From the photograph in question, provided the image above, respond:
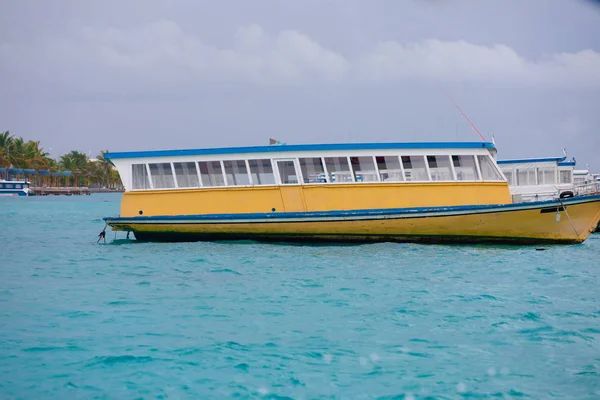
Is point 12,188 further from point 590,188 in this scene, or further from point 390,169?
point 590,188

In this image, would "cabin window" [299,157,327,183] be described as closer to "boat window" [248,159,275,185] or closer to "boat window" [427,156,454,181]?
"boat window" [248,159,275,185]

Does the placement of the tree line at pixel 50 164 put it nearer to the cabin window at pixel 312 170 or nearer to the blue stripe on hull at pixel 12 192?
the blue stripe on hull at pixel 12 192

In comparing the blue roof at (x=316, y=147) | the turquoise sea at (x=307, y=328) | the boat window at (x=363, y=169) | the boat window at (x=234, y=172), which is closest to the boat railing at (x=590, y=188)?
the blue roof at (x=316, y=147)

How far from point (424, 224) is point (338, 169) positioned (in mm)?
3358

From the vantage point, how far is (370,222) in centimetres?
1945

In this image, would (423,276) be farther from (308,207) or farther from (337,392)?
(337,392)

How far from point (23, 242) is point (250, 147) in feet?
42.6

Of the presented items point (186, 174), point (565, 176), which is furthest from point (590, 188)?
point (186, 174)

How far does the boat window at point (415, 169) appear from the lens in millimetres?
20453

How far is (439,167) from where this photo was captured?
20.5 meters

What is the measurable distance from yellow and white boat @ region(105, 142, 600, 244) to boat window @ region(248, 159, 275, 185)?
0.03m

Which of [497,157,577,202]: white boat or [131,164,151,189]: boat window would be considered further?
[497,157,577,202]: white boat

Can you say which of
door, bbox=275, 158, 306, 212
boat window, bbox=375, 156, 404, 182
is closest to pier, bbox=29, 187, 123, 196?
door, bbox=275, 158, 306, 212

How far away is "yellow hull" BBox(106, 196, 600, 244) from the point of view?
62.3ft
